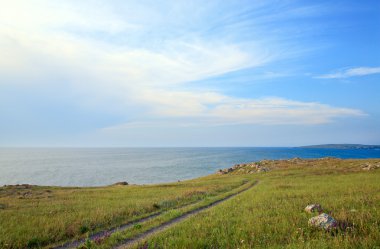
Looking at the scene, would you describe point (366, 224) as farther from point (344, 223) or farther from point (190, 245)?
point (190, 245)

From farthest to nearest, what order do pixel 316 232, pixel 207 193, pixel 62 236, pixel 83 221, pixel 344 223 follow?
pixel 207 193
pixel 83 221
pixel 62 236
pixel 344 223
pixel 316 232

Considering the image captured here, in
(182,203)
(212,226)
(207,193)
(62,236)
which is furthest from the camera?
(207,193)

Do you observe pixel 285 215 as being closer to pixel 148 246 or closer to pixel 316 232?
pixel 316 232

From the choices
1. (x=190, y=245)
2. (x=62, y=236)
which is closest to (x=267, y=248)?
(x=190, y=245)

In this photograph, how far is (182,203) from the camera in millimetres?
23984

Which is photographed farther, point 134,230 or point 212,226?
point 134,230

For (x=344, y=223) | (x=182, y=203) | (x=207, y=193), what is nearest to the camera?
(x=344, y=223)

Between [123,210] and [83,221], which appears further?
[123,210]

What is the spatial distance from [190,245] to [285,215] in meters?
6.52

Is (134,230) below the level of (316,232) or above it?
below

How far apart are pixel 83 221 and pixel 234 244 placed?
10.4m

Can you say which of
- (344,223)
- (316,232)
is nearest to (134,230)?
(316,232)

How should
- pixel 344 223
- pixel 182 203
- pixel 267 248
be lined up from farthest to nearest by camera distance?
1. pixel 182 203
2. pixel 344 223
3. pixel 267 248

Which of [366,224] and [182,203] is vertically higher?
[366,224]
